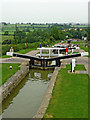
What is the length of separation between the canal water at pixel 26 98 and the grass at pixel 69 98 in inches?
61.2

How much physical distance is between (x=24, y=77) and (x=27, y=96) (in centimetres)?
642

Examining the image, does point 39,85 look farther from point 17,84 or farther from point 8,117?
point 8,117

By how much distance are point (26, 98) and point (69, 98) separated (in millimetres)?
4003

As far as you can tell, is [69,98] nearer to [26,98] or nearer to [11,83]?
[26,98]

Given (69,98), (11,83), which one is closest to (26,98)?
(11,83)

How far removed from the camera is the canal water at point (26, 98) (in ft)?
45.4

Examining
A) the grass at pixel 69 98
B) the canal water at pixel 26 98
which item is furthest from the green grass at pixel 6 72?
the grass at pixel 69 98

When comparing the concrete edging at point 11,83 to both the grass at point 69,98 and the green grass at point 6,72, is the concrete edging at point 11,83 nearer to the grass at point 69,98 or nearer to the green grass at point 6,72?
the green grass at point 6,72

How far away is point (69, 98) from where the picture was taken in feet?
46.6

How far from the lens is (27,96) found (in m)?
17.1

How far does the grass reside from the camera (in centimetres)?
1173

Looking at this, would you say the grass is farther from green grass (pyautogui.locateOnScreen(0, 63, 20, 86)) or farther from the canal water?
green grass (pyautogui.locateOnScreen(0, 63, 20, 86))

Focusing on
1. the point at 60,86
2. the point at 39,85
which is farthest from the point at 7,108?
the point at 39,85

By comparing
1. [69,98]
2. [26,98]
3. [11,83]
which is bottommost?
[26,98]
